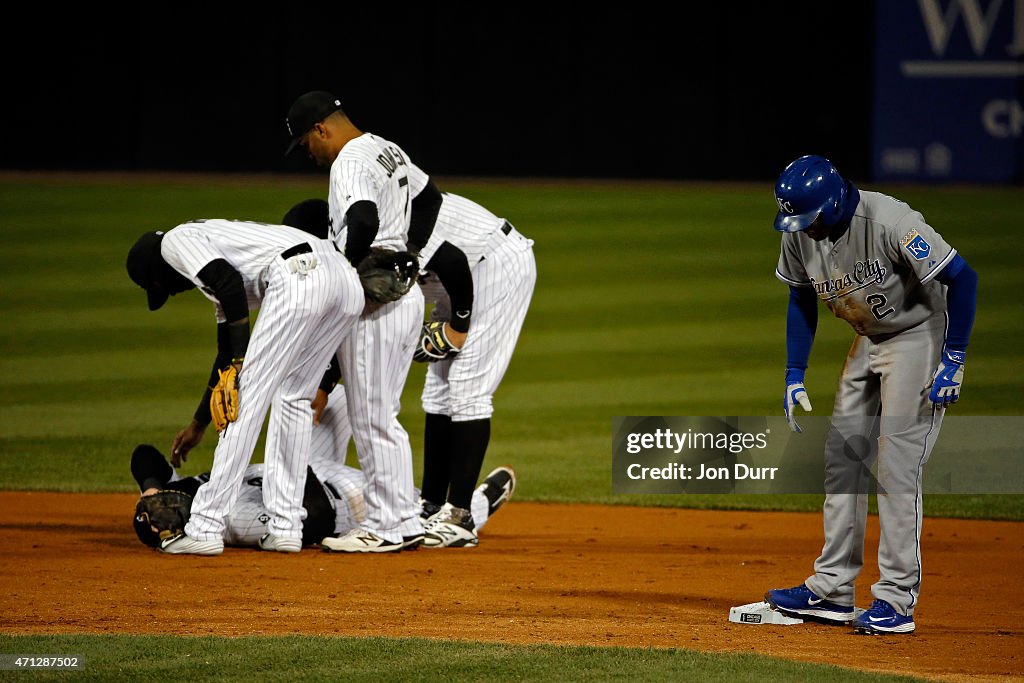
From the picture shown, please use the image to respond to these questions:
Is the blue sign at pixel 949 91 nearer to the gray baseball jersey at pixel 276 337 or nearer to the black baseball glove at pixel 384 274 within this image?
the black baseball glove at pixel 384 274

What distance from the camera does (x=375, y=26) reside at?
18.4 meters

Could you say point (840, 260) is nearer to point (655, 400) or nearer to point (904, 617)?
point (904, 617)

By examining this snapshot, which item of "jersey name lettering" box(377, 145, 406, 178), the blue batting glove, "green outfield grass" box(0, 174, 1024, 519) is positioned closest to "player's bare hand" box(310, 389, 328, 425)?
"jersey name lettering" box(377, 145, 406, 178)

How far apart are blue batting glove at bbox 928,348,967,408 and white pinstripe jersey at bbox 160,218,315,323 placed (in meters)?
2.55

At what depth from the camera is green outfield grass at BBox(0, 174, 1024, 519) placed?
8867mm

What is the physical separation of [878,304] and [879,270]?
11 cm

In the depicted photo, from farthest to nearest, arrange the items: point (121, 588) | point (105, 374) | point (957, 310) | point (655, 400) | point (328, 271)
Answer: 1. point (105, 374)
2. point (655, 400)
3. point (328, 271)
4. point (121, 588)
5. point (957, 310)

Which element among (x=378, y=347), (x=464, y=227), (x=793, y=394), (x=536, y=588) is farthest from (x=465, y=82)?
(x=793, y=394)

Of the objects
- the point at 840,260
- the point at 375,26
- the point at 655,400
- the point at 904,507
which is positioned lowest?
the point at 655,400

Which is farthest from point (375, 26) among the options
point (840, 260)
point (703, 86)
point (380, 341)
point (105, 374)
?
point (840, 260)

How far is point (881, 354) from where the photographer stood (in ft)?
14.6

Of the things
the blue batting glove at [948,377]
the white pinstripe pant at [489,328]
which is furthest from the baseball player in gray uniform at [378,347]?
the blue batting glove at [948,377]

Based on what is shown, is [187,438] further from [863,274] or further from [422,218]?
[863,274]

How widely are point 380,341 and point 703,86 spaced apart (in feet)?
44.0
